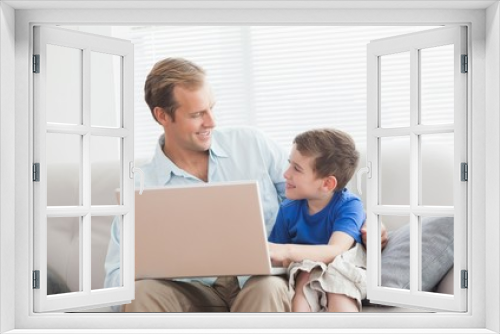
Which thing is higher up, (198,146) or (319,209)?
(198,146)

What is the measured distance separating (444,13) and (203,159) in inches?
72.9

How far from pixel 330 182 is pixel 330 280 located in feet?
2.40

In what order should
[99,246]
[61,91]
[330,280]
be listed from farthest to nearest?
[61,91] → [99,246] → [330,280]

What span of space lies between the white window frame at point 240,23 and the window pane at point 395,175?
1199 millimetres

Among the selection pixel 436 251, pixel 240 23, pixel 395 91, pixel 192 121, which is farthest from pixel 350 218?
pixel 240 23

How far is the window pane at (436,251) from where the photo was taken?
11.1ft

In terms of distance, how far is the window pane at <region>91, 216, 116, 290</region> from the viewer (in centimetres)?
403

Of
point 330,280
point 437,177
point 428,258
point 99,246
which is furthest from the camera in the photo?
point 99,246

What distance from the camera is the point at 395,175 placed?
13.3ft

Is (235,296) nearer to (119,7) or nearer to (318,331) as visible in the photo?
(318,331)

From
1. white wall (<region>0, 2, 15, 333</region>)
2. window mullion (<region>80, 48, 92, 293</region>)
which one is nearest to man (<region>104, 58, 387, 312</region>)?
window mullion (<region>80, 48, 92, 293</region>)

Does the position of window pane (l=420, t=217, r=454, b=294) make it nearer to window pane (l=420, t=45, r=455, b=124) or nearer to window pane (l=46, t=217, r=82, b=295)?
window pane (l=420, t=45, r=455, b=124)

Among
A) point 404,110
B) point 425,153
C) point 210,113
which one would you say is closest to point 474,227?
point 425,153

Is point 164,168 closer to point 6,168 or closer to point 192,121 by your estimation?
point 192,121
